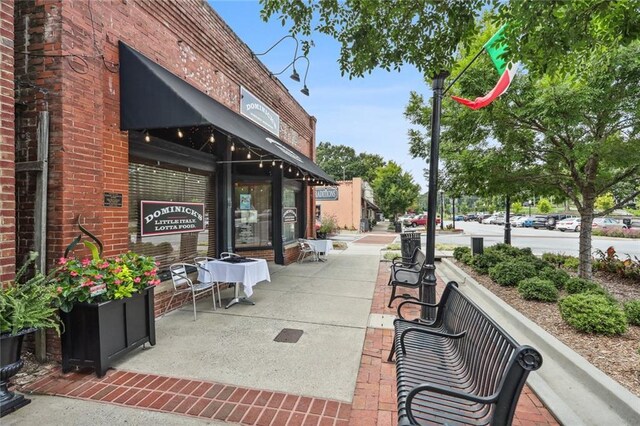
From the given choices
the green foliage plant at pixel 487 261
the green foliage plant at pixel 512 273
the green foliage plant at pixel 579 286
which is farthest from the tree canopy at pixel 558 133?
the green foliage plant at pixel 487 261

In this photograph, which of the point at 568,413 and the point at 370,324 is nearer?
the point at 568,413

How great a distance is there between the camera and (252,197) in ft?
33.1

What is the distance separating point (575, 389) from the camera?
314 centimetres

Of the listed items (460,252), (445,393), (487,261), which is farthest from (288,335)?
(460,252)

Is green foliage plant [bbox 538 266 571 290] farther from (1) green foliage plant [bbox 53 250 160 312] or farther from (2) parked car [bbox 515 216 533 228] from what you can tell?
(2) parked car [bbox 515 216 533 228]

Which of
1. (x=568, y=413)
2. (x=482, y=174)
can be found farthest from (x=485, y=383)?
(x=482, y=174)

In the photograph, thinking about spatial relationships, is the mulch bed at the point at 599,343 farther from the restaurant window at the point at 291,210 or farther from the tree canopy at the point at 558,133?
the restaurant window at the point at 291,210

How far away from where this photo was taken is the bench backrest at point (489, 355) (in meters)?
1.92

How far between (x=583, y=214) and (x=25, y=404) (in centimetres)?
915

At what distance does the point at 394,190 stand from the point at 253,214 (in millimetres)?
21622

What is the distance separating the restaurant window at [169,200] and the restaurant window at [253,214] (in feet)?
7.18

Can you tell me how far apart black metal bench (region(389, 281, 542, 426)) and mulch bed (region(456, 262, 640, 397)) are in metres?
1.50

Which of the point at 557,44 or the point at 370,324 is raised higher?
the point at 557,44

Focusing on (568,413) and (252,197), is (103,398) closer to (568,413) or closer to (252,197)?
(568,413)
